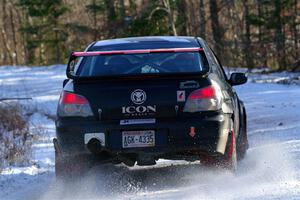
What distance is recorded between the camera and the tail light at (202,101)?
6195 mm

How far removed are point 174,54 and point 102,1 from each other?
34.0 m

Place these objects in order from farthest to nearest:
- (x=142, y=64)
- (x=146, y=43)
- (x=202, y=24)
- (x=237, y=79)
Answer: (x=202, y=24) < (x=237, y=79) < (x=146, y=43) < (x=142, y=64)

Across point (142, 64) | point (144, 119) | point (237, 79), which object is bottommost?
point (237, 79)

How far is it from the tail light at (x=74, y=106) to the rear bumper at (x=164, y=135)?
69mm

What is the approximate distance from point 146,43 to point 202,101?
1.45 metres

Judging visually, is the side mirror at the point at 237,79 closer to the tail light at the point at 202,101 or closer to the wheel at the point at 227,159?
the wheel at the point at 227,159

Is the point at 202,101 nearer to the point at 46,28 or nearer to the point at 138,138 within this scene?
the point at 138,138

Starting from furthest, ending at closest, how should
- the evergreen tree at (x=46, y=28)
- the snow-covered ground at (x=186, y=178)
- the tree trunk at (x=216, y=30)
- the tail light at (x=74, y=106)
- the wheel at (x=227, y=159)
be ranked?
the evergreen tree at (x=46, y=28), the tree trunk at (x=216, y=30), the wheel at (x=227, y=159), the tail light at (x=74, y=106), the snow-covered ground at (x=186, y=178)

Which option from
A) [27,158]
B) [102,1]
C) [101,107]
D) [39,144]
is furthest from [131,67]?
[102,1]

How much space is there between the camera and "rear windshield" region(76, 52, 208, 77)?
6.70m

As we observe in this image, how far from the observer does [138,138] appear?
243 inches

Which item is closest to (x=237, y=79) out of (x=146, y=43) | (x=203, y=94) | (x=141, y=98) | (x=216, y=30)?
(x=146, y=43)

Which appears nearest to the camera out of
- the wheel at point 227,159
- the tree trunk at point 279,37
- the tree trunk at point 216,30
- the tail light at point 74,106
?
the tail light at point 74,106

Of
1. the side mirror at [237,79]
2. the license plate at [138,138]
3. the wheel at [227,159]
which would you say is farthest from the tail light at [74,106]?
the side mirror at [237,79]
